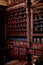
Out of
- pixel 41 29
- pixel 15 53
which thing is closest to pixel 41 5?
pixel 41 29

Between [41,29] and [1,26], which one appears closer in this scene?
[41,29]

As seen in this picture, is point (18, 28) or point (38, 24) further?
point (18, 28)

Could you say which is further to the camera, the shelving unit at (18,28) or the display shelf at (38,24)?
the shelving unit at (18,28)

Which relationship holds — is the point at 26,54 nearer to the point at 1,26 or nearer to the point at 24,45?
the point at 24,45

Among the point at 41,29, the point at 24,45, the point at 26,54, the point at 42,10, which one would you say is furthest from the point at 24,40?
the point at 42,10

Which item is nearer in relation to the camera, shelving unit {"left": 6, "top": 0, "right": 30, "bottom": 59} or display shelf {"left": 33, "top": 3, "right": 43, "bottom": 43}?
display shelf {"left": 33, "top": 3, "right": 43, "bottom": 43}

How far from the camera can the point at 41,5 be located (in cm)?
364

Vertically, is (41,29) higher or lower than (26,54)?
higher

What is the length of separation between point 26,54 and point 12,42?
708 millimetres

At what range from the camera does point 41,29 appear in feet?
12.1

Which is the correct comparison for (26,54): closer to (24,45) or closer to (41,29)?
(24,45)

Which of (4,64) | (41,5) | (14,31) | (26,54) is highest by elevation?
(41,5)

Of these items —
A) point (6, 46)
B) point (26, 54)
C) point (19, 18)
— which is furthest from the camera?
point (6, 46)

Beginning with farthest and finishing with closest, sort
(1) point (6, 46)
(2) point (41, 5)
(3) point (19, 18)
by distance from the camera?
(1) point (6, 46) → (3) point (19, 18) → (2) point (41, 5)
